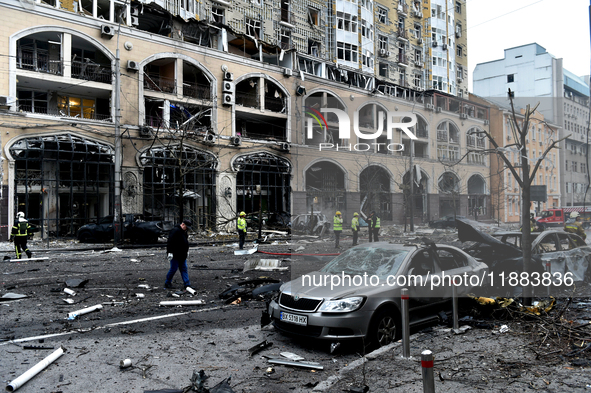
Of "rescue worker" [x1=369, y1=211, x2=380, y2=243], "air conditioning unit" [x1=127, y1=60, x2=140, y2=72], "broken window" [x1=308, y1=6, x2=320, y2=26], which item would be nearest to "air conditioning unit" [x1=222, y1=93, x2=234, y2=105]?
"air conditioning unit" [x1=127, y1=60, x2=140, y2=72]

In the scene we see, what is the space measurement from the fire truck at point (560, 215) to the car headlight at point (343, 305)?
8.21 meters

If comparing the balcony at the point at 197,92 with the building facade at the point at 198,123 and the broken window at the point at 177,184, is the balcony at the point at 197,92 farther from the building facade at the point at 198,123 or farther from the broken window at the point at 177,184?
the broken window at the point at 177,184

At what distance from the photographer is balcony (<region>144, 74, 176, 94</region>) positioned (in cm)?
2834

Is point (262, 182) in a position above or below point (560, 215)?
above

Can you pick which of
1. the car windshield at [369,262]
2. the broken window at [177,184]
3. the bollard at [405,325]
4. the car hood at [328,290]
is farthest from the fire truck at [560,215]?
the broken window at [177,184]

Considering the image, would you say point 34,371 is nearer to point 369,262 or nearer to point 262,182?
point 369,262

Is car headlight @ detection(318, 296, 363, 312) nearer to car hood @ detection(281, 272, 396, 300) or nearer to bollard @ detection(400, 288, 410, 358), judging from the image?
car hood @ detection(281, 272, 396, 300)

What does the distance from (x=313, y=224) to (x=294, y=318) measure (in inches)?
867

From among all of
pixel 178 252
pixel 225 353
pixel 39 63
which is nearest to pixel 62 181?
pixel 39 63

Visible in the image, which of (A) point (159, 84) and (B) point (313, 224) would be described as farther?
(A) point (159, 84)

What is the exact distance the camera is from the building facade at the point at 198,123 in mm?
23453

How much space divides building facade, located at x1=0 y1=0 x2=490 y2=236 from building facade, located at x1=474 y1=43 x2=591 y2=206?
316cm

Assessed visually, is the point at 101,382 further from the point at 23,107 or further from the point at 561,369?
the point at 23,107

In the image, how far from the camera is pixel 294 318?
5.95 metres
